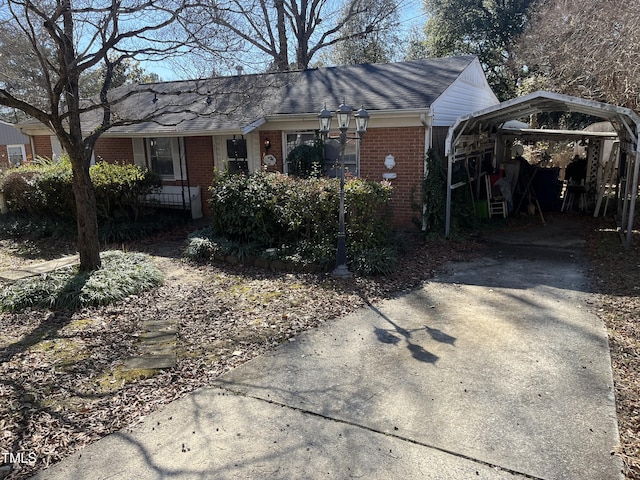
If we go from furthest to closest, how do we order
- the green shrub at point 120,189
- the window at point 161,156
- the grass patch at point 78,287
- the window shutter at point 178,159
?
the window at point 161,156
the window shutter at point 178,159
the green shrub at point 120,189
the grass patch at point 78,287

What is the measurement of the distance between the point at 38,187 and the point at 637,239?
13.7m

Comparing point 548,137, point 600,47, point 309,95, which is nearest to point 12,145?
point 309,95

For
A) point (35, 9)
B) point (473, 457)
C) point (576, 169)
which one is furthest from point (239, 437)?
point (576, 169)

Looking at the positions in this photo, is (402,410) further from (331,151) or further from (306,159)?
(331,151)

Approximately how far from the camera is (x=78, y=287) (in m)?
6.79

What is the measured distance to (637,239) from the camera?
31.7 ft

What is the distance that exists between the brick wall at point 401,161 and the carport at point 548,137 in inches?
30.0

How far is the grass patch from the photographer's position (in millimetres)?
6473

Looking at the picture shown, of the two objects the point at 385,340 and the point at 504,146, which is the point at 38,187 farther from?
the point at 504,146

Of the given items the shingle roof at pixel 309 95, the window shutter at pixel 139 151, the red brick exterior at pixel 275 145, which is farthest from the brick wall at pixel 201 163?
the red brick exterior at pixel 275 145

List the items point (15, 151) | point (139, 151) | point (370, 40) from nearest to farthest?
point (139, 151)
point (370, 40)
point (15, 151)

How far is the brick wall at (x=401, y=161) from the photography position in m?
10.4

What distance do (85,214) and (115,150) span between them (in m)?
8.00

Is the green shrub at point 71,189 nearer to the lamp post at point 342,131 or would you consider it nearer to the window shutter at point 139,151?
the window shutter at point 139,151
